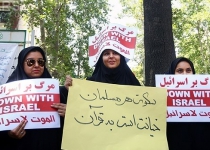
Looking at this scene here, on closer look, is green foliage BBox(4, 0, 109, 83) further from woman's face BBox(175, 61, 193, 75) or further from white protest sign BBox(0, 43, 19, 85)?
woman's face BBox(175, 61, 193, 75)

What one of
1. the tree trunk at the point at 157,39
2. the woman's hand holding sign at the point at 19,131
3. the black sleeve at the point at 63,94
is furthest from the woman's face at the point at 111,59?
the tree trunk at the point at 157,39

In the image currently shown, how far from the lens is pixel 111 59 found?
277 centimetres

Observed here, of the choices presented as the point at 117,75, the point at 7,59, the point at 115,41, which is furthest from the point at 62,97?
the point at 7,59

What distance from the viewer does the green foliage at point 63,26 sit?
11.8 metres

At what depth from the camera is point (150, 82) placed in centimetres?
462

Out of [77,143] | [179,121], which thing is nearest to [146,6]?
[179,121]

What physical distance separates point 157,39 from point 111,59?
2.11 meters

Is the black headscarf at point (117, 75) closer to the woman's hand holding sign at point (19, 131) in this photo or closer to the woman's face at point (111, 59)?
the woman's face at point (111, 59)

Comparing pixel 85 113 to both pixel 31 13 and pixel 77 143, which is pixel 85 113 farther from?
pixel 31 13

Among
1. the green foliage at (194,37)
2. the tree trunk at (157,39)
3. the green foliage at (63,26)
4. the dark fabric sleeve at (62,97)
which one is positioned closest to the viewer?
the dark fabric sleeve at (62,97)

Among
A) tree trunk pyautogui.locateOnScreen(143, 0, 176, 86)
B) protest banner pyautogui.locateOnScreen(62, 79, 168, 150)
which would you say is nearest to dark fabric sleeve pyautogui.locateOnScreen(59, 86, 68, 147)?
protest banner pyautogui.locateOnScreen(62, 79, 168, 150)

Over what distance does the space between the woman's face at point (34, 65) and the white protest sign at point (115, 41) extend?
55 cm

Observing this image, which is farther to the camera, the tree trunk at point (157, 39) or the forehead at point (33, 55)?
the tree trunk at point (157, 39)

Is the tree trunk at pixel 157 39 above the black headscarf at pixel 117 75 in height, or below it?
above
